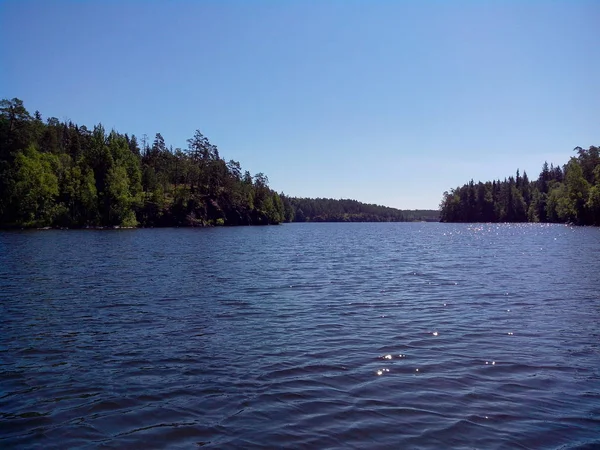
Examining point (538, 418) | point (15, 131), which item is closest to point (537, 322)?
point (538, 418)

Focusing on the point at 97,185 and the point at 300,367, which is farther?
the point at 97,185

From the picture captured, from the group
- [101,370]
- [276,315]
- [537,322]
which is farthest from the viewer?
[276,315]

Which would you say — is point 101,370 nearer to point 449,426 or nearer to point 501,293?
point 449,426

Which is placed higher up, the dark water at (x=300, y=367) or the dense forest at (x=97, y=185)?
the dense forest at (x=97, y=185)

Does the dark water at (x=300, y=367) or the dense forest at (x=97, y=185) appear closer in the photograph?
the dark water at (x=300, y=367)

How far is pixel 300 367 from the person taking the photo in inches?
435

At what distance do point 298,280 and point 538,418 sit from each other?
19.4 metres

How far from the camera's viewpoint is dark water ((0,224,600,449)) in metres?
7.80

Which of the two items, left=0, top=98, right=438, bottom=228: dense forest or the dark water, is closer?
the dark water

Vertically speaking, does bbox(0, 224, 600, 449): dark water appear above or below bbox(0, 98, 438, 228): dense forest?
below

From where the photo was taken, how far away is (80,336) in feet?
46.1

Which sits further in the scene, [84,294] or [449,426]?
[84,294]

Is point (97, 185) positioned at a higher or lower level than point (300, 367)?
higher

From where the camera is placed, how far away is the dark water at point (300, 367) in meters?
7.80
